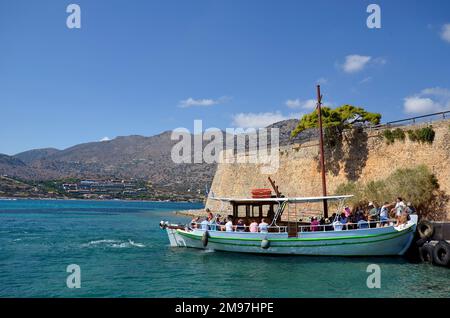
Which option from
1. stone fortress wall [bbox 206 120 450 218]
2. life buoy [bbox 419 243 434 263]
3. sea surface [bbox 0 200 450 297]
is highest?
stone fortress wall [bbox 206 120 450 218]

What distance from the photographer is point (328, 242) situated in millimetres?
18625

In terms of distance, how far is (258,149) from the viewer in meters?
45.9

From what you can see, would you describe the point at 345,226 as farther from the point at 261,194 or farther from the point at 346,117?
the point at 346,117

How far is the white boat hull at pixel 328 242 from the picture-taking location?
17953 millimetres

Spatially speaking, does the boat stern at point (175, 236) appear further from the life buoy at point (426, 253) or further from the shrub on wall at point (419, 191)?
the shrub on wall at point (419, 191)

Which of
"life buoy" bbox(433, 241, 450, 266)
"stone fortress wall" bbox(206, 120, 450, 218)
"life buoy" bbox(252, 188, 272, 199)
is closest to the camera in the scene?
"life buoy" bbox(433, 241, 450, 266)

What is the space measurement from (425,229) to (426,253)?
1.41 meters

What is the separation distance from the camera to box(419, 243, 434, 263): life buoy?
1688 centimetres

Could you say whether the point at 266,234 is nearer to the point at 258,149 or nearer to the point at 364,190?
the point at 364,190

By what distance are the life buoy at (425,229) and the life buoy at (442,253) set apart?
1.38 m

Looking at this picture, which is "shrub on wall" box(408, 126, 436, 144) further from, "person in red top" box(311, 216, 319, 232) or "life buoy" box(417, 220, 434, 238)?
"person in red top" box(311, 216, 319, 232)

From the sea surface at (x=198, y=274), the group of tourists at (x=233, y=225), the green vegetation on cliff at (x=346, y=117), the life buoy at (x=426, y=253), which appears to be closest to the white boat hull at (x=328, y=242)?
the group of tourists at (x=233, y=225)

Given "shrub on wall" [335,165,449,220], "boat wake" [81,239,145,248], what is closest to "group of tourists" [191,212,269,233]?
"boat wake" [81,239,145,248]

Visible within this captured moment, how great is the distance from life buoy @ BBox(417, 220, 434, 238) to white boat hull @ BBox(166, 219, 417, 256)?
0.53m
